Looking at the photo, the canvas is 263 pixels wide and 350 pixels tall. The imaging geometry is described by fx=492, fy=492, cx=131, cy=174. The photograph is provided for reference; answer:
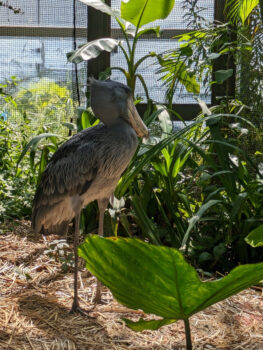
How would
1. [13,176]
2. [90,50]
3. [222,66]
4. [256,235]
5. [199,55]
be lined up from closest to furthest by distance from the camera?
[256,235] < [90,50] < [199,55] < [222,66] < [13,176]

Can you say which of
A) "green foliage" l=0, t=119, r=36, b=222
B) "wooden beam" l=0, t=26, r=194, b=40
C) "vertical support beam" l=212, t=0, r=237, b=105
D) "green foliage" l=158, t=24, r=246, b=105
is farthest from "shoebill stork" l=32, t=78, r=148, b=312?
"wooden beam" l=0, t=26, r=194, b=40

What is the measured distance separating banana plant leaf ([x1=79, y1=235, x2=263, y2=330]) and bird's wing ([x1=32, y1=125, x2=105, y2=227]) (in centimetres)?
174

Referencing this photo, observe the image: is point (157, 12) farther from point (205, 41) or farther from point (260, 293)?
point (260, 293)

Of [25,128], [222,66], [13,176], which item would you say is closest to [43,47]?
[25,128]

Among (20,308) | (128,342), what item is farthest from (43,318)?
(128,342)

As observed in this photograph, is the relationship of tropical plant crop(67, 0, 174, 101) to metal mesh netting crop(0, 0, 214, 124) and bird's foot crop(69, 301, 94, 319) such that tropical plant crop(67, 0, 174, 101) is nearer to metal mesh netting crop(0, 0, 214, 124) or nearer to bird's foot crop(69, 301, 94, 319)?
metal mesh netting crop(0, 0, 214, 124)

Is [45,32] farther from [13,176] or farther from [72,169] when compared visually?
[72,169]

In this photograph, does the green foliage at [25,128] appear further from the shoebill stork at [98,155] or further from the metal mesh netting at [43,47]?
the shoebill stork at [98,155]

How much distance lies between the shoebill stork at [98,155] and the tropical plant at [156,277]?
1.67 metres

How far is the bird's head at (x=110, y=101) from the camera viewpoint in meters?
2.93

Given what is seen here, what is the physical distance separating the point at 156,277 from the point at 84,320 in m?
1.68

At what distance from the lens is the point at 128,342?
7.86 feet

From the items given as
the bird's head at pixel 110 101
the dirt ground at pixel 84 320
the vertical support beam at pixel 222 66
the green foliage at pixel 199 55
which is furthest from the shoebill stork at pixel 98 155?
the vertical support beam at pixel 222 66

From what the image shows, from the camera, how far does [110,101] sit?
2928mm
